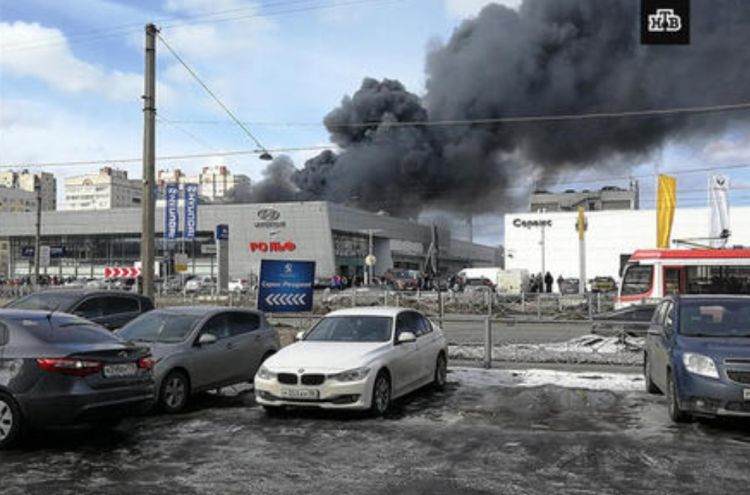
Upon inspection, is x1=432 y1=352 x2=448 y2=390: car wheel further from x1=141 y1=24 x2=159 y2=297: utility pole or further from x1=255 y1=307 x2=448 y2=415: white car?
x1=141 y1=24 x2=159 y2=297: utility pole

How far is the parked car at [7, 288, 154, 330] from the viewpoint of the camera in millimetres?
14109

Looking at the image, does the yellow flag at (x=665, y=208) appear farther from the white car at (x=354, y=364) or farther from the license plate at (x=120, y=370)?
the license plate at (x=120, y=370)

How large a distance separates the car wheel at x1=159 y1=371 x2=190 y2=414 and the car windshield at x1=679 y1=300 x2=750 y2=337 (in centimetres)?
635

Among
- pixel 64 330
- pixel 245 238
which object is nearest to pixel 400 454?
pixel 64 330

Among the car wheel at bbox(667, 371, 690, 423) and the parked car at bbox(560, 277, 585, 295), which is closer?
the car wheel at bbox(667, 371, 690, 423)

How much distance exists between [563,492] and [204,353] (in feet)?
19.7

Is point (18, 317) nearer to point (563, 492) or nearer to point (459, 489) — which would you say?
point (459, 489)

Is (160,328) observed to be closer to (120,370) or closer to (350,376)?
(120,370)

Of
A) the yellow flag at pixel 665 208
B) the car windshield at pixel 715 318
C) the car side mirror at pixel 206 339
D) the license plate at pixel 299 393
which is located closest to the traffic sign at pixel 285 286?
the car side mirror at pixel 206 339

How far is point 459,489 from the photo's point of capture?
627 cm

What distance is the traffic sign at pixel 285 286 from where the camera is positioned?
60.1ft

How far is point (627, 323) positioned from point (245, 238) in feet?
233

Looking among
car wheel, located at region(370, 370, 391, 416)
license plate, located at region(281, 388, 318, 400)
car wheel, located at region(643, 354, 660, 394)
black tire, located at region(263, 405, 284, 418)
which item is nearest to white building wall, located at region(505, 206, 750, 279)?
car wheel, located at region(643, 354, 660, 394)

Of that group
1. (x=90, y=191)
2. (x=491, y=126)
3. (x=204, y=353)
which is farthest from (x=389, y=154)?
(x=204, y=353)
